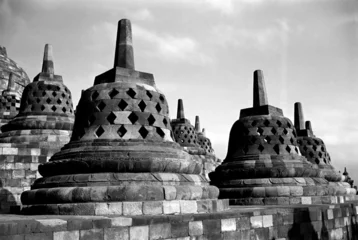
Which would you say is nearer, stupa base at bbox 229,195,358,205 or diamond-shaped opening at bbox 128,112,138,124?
diamond-shaped opening at bbox 128,112,138,124

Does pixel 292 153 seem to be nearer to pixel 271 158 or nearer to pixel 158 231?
pixel 271 158

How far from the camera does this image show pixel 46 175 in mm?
7258

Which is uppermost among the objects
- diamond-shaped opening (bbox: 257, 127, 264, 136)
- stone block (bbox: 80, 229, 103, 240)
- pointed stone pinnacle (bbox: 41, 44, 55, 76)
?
pointed stone pinnacle (bbox: 41, 44, 55, 76)

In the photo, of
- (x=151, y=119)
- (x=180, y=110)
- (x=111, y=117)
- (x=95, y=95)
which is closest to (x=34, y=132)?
(x=95, y=95)

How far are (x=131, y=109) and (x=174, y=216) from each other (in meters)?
2.50

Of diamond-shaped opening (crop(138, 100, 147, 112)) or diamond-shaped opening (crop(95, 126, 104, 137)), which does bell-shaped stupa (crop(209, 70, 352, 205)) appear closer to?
diamond-shaped opening (crop(138, 100, 147, 112))

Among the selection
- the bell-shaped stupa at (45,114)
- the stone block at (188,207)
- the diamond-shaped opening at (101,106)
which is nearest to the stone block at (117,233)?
the stone block at (188,207)

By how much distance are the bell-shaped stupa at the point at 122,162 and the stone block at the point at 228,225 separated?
554 millimetres

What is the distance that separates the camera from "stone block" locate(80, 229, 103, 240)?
4.88m

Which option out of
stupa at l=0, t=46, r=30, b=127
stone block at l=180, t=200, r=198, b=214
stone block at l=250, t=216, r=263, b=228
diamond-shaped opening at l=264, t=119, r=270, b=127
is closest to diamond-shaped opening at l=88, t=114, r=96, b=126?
stone block at l=180, t=200, r=198, b=214

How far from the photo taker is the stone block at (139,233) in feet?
17.4

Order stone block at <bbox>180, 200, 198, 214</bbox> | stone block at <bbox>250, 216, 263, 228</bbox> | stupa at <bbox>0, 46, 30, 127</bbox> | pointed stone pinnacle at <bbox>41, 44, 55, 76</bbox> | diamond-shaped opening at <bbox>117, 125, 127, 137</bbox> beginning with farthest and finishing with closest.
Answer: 1. stupa at <bbox>0, 46, 30, 127</bbox>
2. pointed stone pinnacle at <bbox>41, 44, 55, 76</bbox>
3. diamond-shaped opening at <bbox>117, 125, 127, 137</bbox>
4. stone block at <bbox>250, 216, 263, 228</bbox>
5. stone block at <bbox>180, 200, 198, 214</bbox>

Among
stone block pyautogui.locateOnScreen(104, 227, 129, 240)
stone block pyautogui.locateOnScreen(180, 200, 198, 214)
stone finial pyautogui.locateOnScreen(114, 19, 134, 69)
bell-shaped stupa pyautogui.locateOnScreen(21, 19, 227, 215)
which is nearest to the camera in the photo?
stone block pyautogui.locateOnScreen(104, 227, 129, 240)

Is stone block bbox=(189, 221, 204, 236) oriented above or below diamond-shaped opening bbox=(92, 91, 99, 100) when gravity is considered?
below
